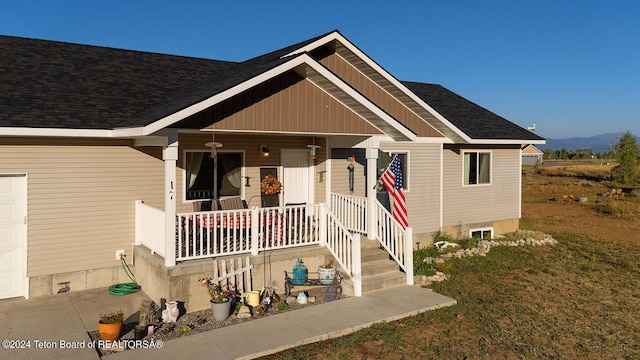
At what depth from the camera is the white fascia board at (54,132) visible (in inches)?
326

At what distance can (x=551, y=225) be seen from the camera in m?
19.2

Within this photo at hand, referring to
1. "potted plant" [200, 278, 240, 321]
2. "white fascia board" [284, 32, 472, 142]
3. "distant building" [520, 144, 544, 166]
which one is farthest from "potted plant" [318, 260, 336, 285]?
"distant building" [520, 144, 544, 166]

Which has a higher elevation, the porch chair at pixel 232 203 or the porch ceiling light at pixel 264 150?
the porch ceiling light at pixel 264 150

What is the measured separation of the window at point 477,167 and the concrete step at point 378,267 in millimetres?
6321

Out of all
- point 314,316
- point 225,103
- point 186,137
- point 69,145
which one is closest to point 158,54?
point 186,137

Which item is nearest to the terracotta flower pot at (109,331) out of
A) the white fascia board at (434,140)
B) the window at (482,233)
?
the white fascia board at (434,140)

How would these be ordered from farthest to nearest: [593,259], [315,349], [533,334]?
[593,259], [533,334], [315,349]

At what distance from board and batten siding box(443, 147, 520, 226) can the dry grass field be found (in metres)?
1.95

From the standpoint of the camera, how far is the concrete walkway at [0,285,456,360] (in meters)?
6.58

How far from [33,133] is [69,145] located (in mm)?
962

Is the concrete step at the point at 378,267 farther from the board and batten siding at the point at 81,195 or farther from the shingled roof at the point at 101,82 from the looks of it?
the board and batten siding at the point at 81,195

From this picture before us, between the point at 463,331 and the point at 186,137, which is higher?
the point at 186,137

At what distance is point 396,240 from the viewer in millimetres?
10352

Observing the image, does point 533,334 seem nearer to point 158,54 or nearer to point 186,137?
point 186,137
